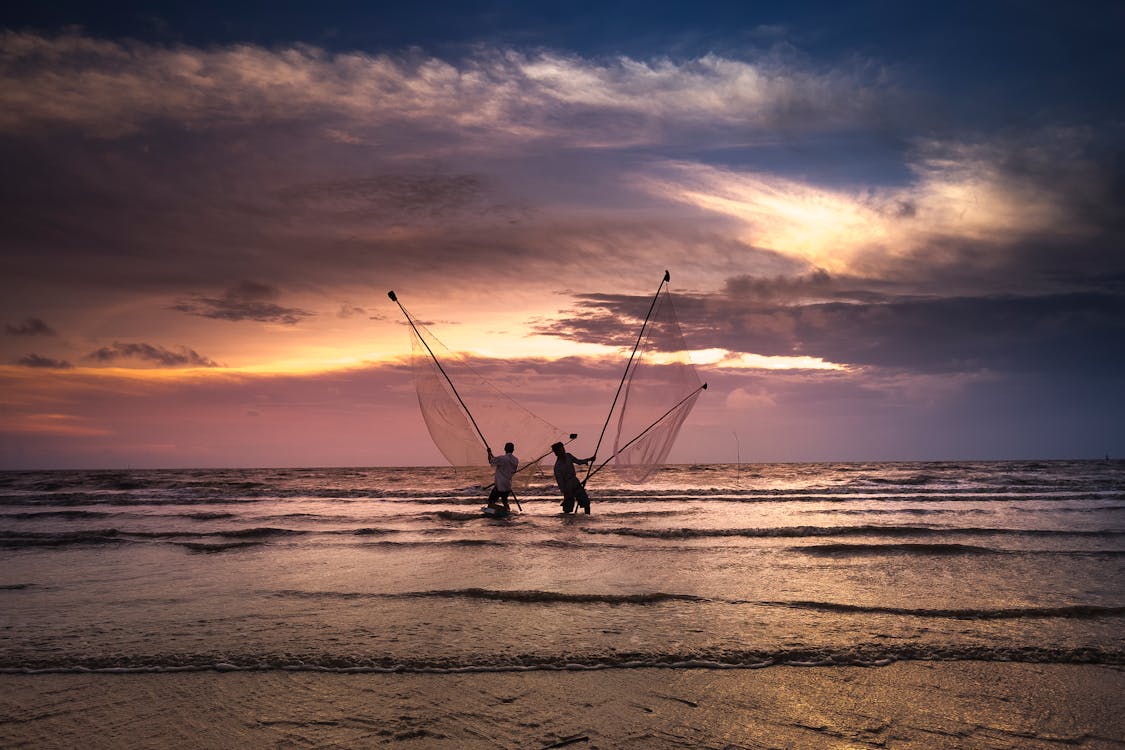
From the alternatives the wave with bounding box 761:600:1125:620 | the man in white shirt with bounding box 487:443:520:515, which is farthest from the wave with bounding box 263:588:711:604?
the man in white shirt with bounding box 487:443:520:515

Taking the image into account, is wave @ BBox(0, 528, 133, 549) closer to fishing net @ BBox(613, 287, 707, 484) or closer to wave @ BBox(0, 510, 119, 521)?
wave @ BBox(0, 510, 119, 521)

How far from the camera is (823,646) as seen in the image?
6.40 meters

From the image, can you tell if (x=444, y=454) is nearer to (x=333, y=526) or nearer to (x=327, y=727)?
(x=333, y=526)

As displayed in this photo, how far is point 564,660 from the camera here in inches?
236

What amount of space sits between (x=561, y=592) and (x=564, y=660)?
2.93 m

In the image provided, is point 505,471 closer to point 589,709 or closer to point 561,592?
point 561,592

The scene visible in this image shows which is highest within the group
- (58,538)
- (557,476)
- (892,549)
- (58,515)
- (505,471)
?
(505,471)

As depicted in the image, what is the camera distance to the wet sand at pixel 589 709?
4406 millimetres

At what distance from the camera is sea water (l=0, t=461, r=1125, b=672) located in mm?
6309

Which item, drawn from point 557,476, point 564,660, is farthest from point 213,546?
point 564,660

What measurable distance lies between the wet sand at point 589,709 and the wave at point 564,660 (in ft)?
0.48

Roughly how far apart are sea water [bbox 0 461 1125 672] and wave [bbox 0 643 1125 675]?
3cm

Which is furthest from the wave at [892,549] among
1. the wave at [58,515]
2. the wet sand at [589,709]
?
the wave at [58,515]

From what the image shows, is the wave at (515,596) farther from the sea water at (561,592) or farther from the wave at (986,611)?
the wave at (986,611)
